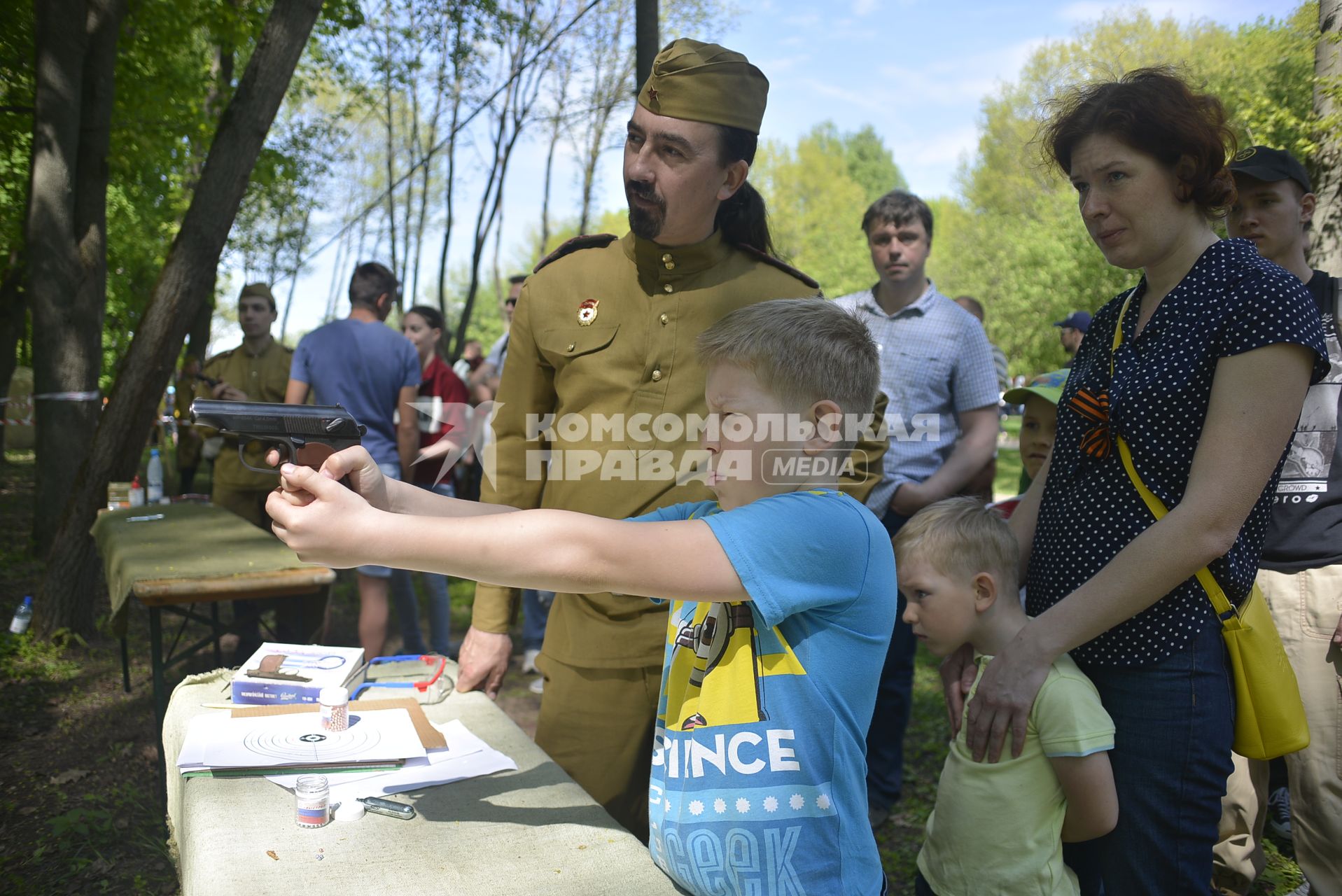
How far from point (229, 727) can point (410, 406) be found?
139 inches

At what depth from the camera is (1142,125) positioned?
1.74 metres

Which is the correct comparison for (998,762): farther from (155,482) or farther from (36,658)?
(36,658)

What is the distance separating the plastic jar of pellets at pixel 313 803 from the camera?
1604 millimetres

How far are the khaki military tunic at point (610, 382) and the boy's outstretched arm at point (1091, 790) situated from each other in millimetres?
811

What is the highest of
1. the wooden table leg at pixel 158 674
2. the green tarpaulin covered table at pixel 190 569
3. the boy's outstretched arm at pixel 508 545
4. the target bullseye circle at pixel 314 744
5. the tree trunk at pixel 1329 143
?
the tree trunk at pixel 1329 143

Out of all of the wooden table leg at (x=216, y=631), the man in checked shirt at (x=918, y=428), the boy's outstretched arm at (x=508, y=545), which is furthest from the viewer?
the wooden table leg at (x=216, y=631)

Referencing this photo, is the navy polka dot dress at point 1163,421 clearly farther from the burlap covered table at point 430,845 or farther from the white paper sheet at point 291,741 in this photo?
the white paper sheet at point 291,741

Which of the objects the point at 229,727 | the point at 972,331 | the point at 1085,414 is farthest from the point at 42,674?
the point at 1085,414

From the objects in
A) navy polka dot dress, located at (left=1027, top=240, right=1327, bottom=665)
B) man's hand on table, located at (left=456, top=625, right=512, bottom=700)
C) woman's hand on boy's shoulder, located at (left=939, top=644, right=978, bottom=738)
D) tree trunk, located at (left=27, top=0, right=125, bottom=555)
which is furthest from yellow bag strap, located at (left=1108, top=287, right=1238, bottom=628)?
tree trunk, located at (left=27, top=0, right=125, bottom=555)

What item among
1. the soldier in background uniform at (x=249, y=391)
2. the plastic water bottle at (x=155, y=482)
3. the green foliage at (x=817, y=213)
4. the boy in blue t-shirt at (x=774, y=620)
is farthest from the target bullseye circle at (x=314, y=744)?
the green foliage at (x=817, y=213)

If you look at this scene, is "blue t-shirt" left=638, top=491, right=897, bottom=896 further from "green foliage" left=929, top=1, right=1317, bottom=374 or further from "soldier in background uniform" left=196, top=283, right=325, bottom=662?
"soldier in background uniform" left=196, top=283, right=325, bottom=662

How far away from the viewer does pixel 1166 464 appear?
5.70 feet

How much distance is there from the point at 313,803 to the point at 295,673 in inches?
28.9

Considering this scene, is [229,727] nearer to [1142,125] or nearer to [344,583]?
[1142,125]
